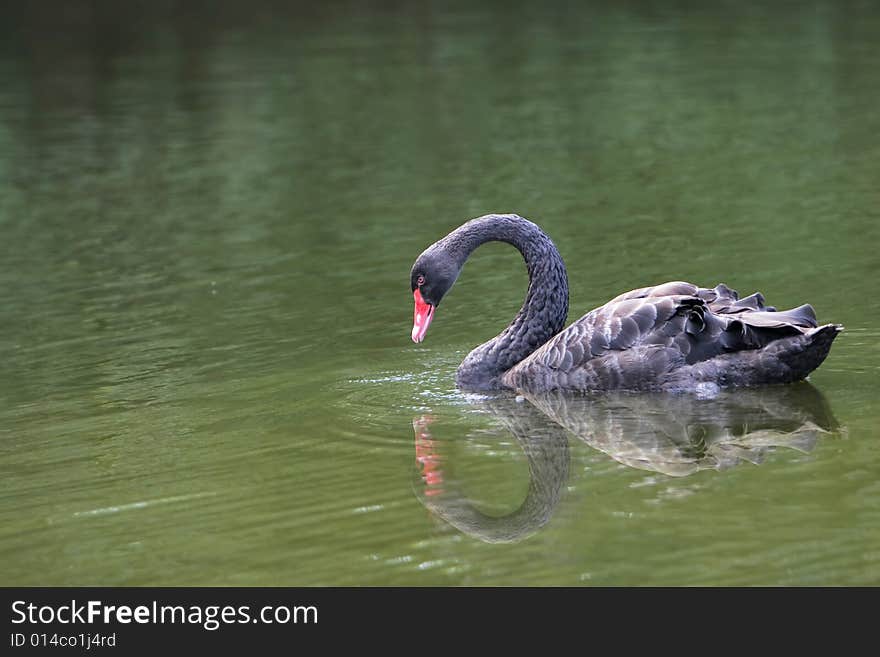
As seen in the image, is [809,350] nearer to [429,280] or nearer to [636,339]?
[636,339]

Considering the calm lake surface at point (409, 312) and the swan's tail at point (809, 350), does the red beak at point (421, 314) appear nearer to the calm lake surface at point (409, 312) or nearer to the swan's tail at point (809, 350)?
the calm lake surface at point (409, 312)

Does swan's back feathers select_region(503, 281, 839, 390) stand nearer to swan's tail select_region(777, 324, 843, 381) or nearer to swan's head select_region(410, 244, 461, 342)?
swan's tail select_region(777, 324, 843, 381)

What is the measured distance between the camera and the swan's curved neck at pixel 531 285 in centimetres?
854

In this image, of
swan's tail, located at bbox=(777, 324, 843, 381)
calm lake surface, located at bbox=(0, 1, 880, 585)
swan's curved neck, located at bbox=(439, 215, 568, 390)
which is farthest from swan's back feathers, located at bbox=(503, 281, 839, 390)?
swan's curved neck, located at bbox=(439, 215, 568, 390)

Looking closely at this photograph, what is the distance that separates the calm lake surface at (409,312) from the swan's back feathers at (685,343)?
0.16m

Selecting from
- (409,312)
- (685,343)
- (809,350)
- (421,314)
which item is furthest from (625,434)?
(409,312)

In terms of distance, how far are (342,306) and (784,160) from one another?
5.84 metres

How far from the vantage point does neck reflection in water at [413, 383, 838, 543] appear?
627 centimetres

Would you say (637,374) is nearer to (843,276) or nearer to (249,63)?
(843,276)

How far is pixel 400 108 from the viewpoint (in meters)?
20.2

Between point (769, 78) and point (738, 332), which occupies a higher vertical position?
point (769, 78)

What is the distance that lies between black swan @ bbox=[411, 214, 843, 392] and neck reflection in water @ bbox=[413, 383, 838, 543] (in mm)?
104

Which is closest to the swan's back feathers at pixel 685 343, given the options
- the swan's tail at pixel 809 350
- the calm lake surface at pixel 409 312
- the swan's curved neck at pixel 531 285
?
the swan's tail at pixel 809 350
